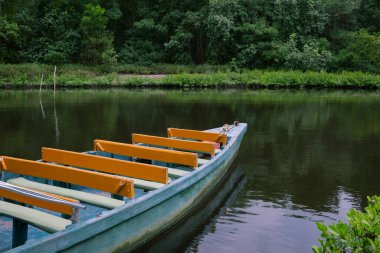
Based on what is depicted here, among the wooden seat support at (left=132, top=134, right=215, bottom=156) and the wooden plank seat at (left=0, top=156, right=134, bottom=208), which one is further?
the wooden seat support at (left=132, top=134, right=215, bottom=156)

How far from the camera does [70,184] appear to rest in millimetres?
6281

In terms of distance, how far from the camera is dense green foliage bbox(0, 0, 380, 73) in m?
36.6

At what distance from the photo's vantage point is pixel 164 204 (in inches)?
231

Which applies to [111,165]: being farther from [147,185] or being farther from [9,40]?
[9,40]

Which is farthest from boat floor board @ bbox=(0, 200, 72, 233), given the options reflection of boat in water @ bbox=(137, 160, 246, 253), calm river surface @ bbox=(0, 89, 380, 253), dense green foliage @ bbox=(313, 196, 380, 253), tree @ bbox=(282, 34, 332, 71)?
tree @ bbox=(282, 34, 332, 71)

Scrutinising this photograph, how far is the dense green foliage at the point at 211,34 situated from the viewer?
36562 mm

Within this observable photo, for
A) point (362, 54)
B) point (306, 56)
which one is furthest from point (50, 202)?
point (362, 54)

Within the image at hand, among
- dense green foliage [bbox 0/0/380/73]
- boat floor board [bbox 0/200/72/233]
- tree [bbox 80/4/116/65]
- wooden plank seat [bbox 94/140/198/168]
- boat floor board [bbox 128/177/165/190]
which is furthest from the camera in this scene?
dense green foliage [bbox 0/0/380/73]

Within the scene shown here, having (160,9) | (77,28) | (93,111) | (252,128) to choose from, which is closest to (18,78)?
(77,28)

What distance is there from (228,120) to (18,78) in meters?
19.5

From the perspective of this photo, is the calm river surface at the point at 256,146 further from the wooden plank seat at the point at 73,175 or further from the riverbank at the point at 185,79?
the riverbank at the point at 185,79

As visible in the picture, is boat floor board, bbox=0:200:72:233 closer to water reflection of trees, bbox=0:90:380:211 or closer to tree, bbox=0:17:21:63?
water reflection of trees, bbox=0:90:380:211

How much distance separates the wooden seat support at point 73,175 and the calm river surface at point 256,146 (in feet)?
3.24

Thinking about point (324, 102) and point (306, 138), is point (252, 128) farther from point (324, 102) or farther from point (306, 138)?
point (324, 102)
